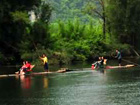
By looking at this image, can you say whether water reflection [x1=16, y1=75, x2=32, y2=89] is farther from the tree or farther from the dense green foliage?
the tree

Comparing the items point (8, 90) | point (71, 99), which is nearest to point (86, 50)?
point (8, 90)

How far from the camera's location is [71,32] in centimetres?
6856

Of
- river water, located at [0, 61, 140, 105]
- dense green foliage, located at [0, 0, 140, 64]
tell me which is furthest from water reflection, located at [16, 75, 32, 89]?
dense green foliage, located at [0, 0, 140, 64]

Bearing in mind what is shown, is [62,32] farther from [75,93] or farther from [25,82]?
[75,93]

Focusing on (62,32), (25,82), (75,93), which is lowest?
(75,93)

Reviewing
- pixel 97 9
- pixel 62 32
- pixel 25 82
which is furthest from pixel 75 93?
pixel 97 9

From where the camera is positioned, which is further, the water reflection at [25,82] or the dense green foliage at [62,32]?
the dense green foliage at [62,32]

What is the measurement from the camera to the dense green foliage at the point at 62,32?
53781 mm

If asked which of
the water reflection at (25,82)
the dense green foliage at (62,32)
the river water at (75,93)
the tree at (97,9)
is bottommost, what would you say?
the river water at (75,93)

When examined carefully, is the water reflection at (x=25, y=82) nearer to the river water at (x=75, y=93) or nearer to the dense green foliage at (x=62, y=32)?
the river water at (x=75, y=93)

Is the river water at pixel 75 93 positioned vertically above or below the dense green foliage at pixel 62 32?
below

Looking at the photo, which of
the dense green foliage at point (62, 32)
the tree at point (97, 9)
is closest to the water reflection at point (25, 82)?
the dense green foliage at point (62, 32)

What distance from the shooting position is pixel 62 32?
221ft

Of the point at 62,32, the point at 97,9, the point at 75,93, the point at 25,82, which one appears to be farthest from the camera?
the point at 97,9
